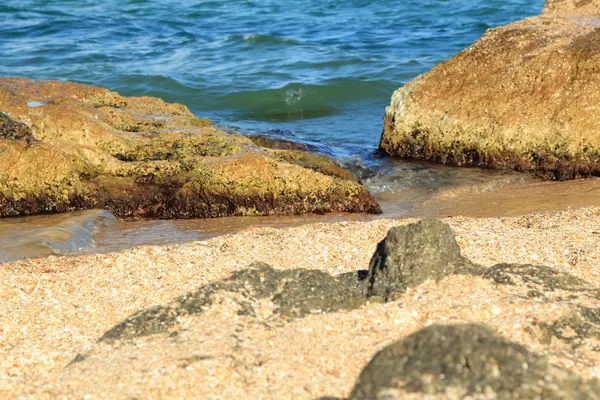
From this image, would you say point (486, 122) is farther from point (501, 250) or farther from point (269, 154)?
point (501, 250)

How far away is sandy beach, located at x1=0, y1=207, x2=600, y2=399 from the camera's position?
2861 mm

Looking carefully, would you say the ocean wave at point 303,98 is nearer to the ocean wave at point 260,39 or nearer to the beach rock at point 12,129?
the ocean wave at point 260,39

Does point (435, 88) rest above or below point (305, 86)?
above

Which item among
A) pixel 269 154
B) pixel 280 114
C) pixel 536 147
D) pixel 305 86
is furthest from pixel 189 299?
pixel 305 86

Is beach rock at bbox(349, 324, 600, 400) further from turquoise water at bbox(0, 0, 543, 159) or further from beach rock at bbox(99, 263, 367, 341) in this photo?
turquoise water at bbox(0, 0, 543, 159)

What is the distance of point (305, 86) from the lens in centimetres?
1357

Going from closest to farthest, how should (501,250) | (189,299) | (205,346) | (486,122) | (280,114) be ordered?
(205,346)
(189,299)
(501,250)
(486,122)
(280,114)

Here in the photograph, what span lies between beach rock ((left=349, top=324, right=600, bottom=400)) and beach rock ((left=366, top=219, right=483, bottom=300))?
3.36ft

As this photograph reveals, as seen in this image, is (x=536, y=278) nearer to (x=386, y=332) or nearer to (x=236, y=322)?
(x=386, y=332)

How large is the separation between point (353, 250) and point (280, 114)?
24.9ft

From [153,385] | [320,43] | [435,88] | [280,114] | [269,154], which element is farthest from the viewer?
[320,43]

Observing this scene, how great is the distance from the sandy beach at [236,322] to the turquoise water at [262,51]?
459cm

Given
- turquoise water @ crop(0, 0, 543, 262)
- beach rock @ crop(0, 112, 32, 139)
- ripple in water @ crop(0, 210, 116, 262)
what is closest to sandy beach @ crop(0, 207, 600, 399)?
ripple in water @ crop(0, 210, 116, 262)

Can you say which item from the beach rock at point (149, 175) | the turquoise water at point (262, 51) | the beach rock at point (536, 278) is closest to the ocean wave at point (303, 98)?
the turquoise water at point (262, 51)
